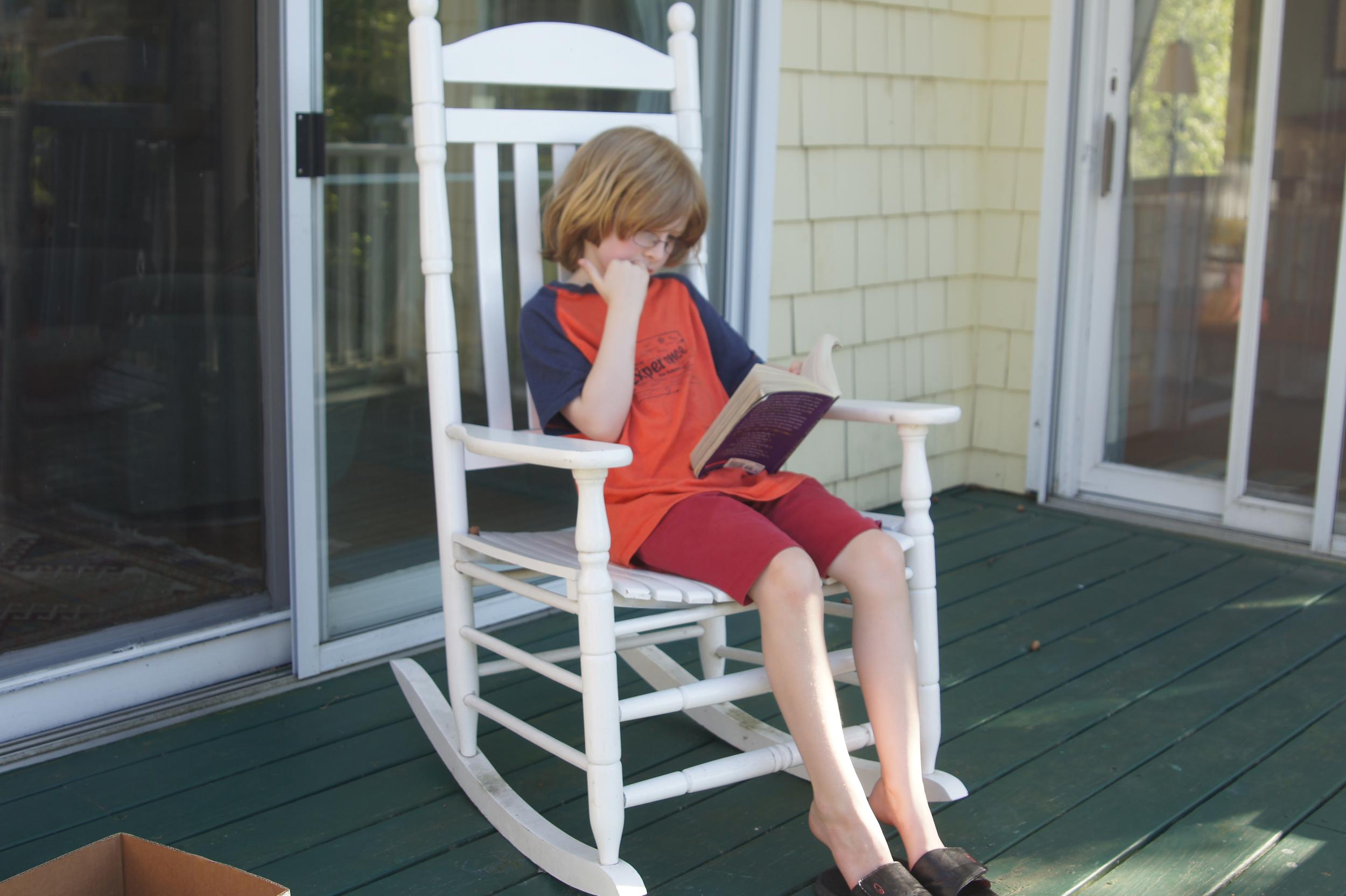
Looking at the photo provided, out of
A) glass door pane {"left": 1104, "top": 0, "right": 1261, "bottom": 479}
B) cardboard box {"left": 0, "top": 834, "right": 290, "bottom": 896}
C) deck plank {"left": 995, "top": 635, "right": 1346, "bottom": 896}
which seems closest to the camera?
cardboard box {"left": 0, "top": 834, "right": 290, "bottom": 896}

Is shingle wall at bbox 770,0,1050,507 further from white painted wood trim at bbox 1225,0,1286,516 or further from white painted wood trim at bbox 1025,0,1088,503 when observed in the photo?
white painted wood trim at bbox 1225,0,1286,516

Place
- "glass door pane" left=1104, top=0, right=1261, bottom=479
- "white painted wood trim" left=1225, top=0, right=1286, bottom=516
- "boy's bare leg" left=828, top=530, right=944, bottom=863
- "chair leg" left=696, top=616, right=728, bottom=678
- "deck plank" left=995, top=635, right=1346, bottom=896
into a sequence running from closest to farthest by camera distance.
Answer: "boy's bare leg" left=828, top=530, right=944, bottom=863 < "deck plank" left=995, top=635, right=1346, bottom=896 < "chair leg" left=696, top=616, right=728, bottom=678 < "white painted wood trim" left=1225, top=0, right=1286, bottom=516 < "glass door pane" left=1104, top=0, right=1261, bottom=479

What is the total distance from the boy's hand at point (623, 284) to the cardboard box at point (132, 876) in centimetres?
97

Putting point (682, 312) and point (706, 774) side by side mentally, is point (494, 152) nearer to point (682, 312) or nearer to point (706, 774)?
point (682, 312)

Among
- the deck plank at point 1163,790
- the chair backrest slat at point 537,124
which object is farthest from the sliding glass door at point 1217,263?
the chair backrest slat at point 537,124

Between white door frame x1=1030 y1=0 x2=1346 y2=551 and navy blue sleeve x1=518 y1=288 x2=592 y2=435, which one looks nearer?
navy blue sleeve x1=518 y1=288 x2=592 y2=435

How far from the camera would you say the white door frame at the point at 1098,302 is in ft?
10.8

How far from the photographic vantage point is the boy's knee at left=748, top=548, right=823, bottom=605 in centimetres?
167

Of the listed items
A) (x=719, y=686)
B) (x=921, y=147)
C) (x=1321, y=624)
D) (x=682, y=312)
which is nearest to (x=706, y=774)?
(x=719, y=686)

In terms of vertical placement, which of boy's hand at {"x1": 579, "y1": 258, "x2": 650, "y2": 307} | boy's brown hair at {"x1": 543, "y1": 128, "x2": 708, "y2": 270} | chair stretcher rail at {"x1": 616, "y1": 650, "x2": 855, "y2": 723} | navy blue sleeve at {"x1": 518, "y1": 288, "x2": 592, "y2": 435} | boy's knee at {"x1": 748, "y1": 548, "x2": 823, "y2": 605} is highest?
boy's brown hair at {"x1": 543, "y1": 128, "x2": 708, "y2": 270}

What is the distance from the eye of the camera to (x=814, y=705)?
163 centimetres

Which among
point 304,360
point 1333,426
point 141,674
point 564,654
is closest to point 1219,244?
point 1333,426

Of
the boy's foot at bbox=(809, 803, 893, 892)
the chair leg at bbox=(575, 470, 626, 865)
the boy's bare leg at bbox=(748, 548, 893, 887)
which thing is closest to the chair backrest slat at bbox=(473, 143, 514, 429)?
the chair leg at bbox=(575, 470, 626, 865)

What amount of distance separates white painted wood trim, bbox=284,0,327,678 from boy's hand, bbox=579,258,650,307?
1.93ft
